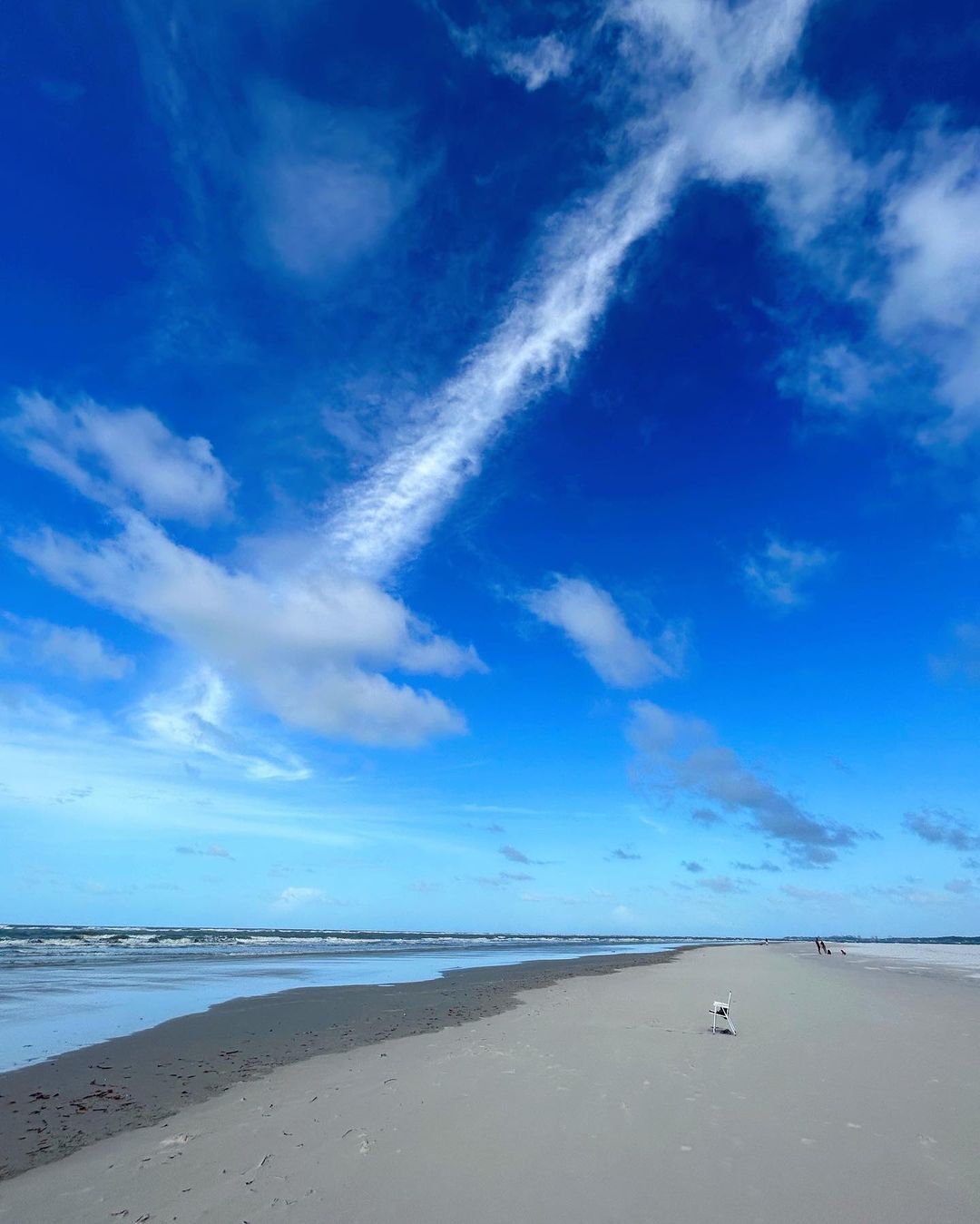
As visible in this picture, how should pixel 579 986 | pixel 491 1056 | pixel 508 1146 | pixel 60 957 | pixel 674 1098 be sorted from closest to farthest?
1. pixel 508 1146
2. pixel 674 1098
3. pixel 491 1056
4. pixel 579 986
5. pixel 60 957

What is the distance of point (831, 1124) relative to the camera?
9203 millimetres

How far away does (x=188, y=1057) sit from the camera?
1448cm

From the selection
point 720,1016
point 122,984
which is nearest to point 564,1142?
point 720,1016

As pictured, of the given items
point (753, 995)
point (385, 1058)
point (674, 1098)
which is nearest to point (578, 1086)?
point (674, 1098)

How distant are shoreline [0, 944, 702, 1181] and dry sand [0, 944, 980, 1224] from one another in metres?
0.71

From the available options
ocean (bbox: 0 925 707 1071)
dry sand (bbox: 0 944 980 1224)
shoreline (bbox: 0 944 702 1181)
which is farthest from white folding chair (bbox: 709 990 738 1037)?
ocean (bbox: 0 925 707 1071)

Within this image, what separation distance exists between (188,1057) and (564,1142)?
10.0 meters

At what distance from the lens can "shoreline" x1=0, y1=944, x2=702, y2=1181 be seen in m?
9.77

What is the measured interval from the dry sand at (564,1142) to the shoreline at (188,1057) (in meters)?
0.71

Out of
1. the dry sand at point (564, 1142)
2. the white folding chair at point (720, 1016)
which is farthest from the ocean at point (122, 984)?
the white folding chair at point (720, 1016)

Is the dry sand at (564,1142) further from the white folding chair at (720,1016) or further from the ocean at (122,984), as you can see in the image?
the ocean at (122,984)

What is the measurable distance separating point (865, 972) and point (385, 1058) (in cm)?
3835

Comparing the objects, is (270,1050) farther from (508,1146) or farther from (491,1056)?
(508,1146)

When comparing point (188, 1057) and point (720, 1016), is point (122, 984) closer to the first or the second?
point (188, 1057)
